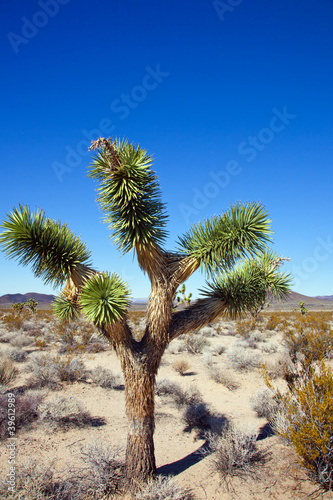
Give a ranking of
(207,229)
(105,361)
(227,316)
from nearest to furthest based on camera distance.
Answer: (207,229), (227,316), (105,361)

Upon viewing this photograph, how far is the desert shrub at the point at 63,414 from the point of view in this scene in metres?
6.81

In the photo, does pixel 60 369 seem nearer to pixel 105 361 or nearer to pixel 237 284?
pixel 105 361

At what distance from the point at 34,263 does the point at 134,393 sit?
95.1 inches

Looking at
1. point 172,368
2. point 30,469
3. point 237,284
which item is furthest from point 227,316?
point 172,368


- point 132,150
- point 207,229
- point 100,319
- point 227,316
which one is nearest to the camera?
point 100,319

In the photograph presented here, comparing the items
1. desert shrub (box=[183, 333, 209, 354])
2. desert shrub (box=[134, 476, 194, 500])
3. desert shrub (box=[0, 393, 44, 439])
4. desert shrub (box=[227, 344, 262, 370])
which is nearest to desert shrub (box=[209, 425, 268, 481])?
desert shrub (box=[134, 476, 194, 500])

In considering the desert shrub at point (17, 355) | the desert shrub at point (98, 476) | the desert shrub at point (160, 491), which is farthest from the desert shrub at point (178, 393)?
the desert shrub at point (17, 355)

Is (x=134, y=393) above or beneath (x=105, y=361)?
above

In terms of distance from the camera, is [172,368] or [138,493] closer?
[138,493]

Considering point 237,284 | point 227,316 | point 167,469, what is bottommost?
point 167,469

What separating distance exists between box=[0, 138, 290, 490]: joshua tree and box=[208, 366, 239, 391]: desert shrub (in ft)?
18.8

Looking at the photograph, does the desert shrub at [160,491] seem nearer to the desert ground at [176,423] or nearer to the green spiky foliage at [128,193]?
the desert ground at [176,423]

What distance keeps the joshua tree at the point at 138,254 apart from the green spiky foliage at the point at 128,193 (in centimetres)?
1

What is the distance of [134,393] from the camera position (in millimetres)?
4645
